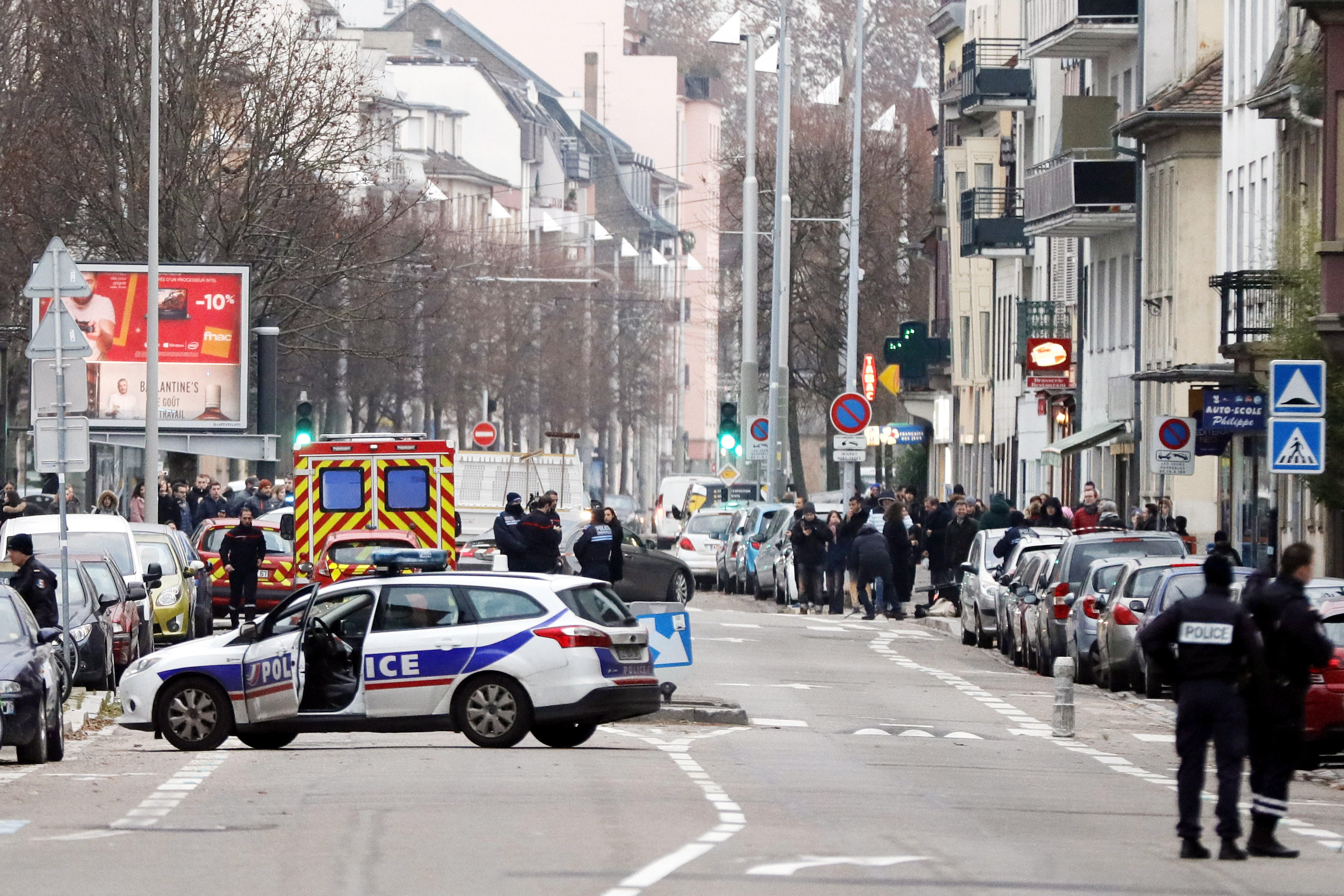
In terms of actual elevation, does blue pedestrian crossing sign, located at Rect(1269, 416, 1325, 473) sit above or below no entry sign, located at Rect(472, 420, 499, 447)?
below

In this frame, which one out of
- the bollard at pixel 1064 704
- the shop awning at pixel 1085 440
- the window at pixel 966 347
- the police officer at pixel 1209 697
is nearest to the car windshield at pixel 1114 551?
the bollard at pixel 1064 704

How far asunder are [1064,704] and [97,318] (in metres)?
29.6

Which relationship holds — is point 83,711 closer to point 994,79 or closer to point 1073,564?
point 1073,564

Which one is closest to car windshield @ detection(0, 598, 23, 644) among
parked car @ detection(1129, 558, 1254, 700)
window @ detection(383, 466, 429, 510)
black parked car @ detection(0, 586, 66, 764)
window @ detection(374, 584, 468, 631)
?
black parked car @ detection(0, 586, 66, 764)

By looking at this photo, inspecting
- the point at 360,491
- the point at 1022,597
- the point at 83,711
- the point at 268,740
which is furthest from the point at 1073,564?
the point at 268,740

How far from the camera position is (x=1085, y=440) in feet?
176

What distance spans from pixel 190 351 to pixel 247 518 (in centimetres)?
1336

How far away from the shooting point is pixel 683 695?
26.0 meters

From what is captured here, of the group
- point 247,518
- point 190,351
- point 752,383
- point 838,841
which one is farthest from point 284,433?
point 838,841

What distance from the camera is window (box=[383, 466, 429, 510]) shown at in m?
39.7

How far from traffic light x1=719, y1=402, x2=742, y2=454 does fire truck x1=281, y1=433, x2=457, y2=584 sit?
1806 centimetres

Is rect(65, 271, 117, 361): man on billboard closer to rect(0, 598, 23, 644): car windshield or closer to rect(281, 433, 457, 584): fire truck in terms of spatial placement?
rect(281, 433, 457, 584): fire truck

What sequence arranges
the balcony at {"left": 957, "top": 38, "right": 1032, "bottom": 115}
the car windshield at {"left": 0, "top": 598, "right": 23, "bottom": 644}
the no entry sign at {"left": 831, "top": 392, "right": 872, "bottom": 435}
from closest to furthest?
1. the car windshield at {"left": 0, "top": 598, "right": 23, "bottom": 644}
2. the no entry sign at {"left": 831, "top": 392, "right": 872, "bottom": 435}
3. the balcony at {"left": 957, "top": 38, "right": 1032, "bottom": 115}

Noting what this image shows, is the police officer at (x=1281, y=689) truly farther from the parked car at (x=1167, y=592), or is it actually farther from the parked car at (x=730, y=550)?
the parked car at (x=730, y=550)
